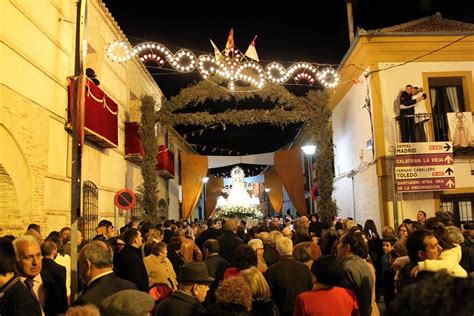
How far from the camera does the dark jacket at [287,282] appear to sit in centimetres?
520

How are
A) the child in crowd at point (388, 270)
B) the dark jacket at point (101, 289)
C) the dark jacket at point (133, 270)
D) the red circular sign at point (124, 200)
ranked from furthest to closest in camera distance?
the red circular sign at point (124, 200), the child in crowd at point (388, 270), the dark jacket at point (133, 270), the dark jacket at point (101, 289)

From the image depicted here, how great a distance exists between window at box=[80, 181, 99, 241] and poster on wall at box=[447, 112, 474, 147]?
10815 mm

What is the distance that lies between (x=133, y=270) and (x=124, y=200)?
7.11 metres

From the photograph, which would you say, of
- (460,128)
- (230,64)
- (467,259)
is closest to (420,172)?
(460,128)

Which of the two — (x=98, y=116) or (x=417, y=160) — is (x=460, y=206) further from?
(x=98, y=116)

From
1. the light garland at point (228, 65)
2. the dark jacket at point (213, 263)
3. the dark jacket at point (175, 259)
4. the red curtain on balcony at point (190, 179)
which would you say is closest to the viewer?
the dark jacket at point (213, 263)

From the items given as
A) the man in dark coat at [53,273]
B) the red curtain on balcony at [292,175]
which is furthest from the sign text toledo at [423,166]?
the man in dark coat at [53,273]

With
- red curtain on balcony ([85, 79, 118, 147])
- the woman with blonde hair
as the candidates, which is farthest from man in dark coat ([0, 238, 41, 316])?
red curtain on balcony ([85, 79, 118, 147])

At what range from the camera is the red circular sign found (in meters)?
12.5

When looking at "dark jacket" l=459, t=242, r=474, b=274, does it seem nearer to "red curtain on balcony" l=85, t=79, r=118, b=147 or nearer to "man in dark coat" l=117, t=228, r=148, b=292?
"man in dark coat" l=117, t=228, r=148, b=292

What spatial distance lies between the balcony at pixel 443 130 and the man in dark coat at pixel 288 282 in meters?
10.5

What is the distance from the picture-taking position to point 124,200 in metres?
12.6

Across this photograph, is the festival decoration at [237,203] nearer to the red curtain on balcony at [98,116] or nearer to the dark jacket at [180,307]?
the red curtain on balcony at [98,116]

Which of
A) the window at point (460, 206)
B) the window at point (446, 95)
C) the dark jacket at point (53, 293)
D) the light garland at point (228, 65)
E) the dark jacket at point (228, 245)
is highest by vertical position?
the light garland at point (228, 65)
